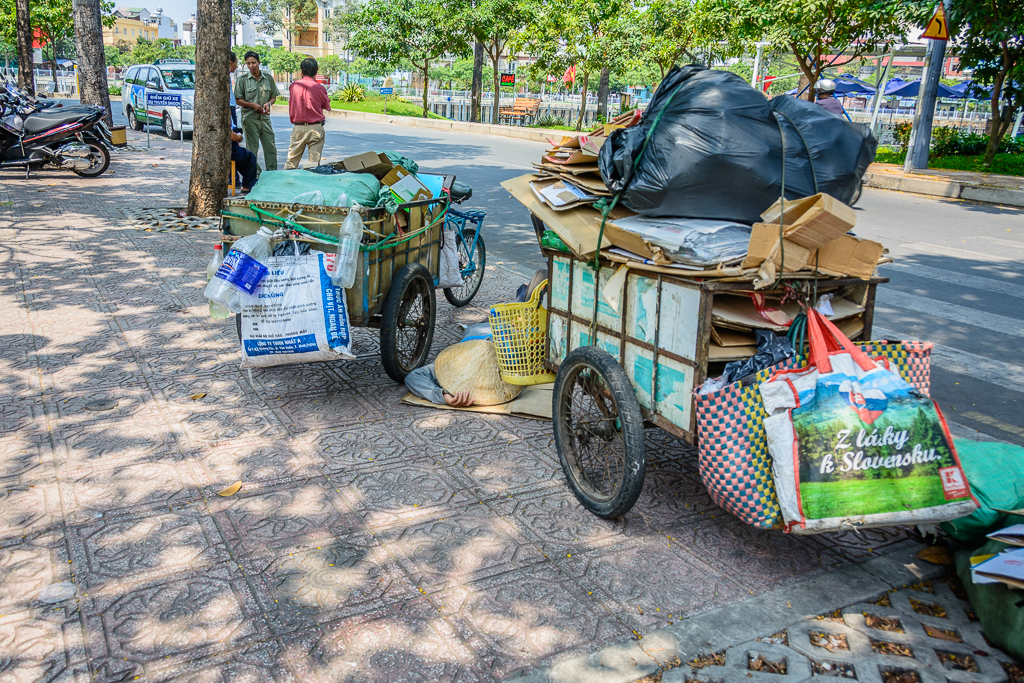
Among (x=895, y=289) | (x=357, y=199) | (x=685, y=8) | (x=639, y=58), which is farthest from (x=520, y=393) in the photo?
(x=639, y=58)

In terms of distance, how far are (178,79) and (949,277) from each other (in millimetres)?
18403

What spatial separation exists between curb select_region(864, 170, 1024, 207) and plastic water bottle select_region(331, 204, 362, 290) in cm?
1045

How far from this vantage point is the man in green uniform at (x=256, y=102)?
10.3 m

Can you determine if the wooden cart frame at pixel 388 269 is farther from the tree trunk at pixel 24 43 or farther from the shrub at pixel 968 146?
the tree trunk at pixel 24 43

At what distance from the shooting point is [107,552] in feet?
9.77

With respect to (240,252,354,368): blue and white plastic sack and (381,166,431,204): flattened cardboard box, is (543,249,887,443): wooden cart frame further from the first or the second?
(381,166,431,204): flattened cardboard box

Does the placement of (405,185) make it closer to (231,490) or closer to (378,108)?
(231,490)

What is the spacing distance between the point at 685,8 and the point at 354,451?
20.5m

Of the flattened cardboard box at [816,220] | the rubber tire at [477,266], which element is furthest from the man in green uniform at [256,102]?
the flattened cardboard box at [816,220]

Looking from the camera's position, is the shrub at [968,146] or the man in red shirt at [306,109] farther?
the shrub at [968,146]

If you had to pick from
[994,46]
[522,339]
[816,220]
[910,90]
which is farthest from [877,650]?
[910,90]

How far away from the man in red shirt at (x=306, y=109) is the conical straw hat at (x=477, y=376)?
259 inches

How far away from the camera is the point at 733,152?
9.85 feet

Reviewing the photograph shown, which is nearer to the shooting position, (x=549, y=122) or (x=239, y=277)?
(x=239, y=277)
